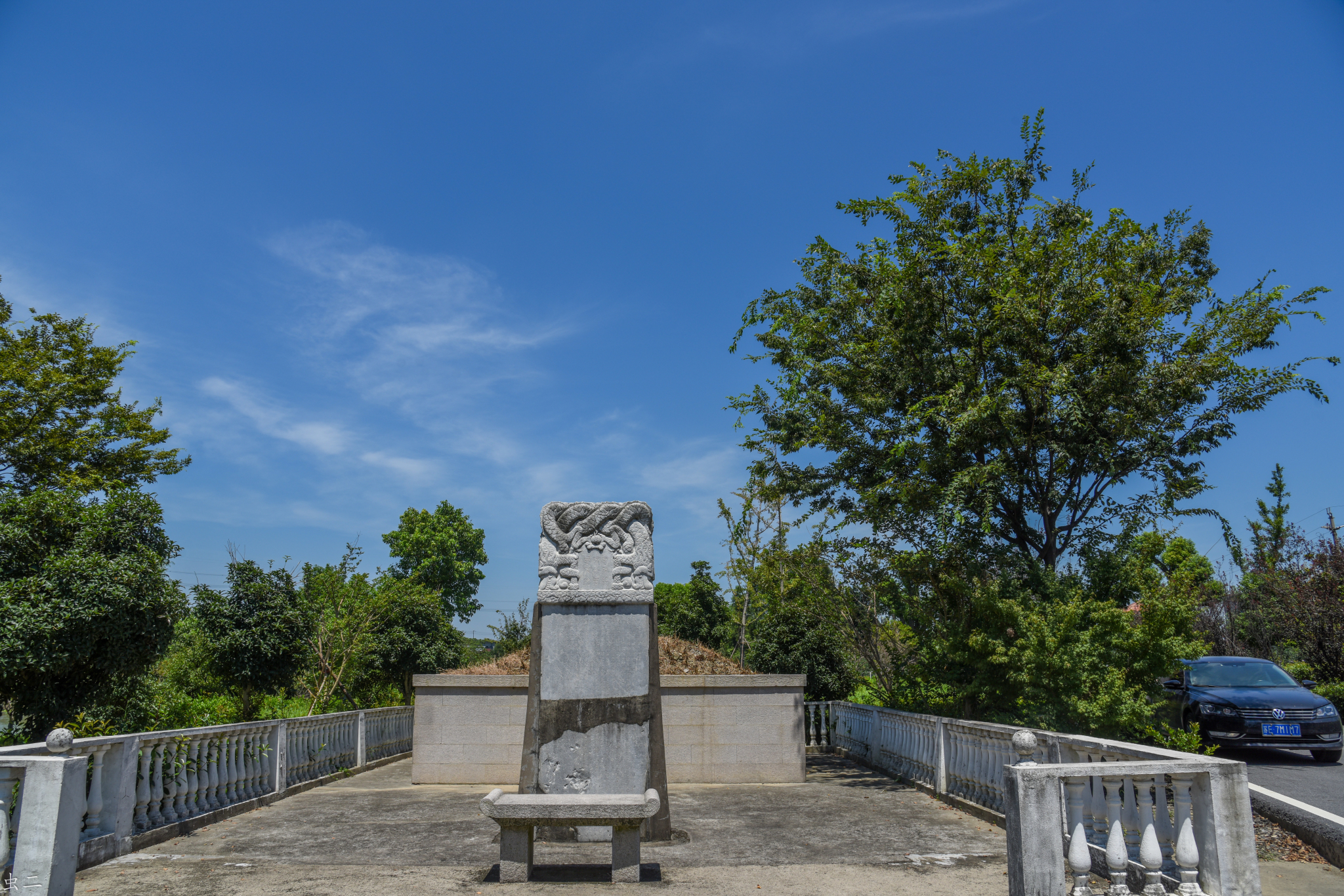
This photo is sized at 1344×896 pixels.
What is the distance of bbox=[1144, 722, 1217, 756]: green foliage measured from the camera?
7.50m

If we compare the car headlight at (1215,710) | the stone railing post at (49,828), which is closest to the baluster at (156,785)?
the stone railing post at (49,828)

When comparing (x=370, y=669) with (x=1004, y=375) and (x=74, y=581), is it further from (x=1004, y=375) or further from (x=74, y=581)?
(x=1004, y=375)

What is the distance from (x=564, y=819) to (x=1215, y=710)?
9314mm

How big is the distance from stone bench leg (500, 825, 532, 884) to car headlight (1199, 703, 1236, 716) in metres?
8.71

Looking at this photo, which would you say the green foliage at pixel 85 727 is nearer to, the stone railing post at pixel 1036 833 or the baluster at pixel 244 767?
the baluster at pixel 244 767

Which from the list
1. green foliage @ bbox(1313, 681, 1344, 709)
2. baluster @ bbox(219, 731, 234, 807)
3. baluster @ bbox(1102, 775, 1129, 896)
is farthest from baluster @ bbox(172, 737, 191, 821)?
green foliage @ bbox(1313, 681, 1344, 709)

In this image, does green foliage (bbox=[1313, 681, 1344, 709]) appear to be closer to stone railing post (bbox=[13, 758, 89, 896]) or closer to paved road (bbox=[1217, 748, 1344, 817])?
paved road (bbox=[1217, 748, 1344, 817])

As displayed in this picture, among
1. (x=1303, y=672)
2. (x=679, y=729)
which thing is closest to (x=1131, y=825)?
(x=679, y=729)

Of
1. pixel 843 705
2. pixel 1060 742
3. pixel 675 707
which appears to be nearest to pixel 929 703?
pixel 843 705

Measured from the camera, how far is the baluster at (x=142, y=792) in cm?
665

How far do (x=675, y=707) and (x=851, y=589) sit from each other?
3898 millimetres

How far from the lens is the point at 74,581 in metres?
8.52

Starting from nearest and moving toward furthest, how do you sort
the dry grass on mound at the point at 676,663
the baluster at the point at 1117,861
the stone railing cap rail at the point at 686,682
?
the baluster at the point at 1117,861 < the stone railing cap rail at the point at 686,682 < the dry grass on mound at the point at 676,663

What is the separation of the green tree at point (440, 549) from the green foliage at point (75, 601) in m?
31.0
